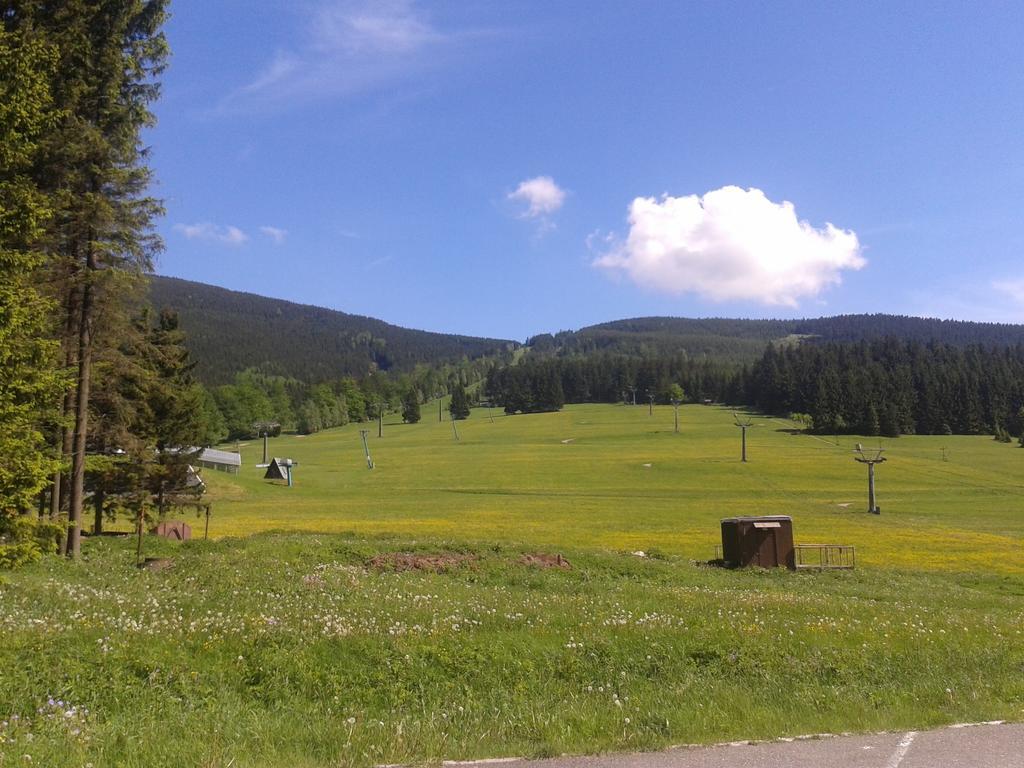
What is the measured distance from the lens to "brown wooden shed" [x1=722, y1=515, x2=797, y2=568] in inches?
1194

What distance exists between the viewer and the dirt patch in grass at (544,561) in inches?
981

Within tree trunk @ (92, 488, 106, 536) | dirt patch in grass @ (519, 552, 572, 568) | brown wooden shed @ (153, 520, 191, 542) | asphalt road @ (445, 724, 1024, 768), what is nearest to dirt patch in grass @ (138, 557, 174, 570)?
dirt patch in grass @ (519, 552, 572, 568)

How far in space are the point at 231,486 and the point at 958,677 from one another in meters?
70.9

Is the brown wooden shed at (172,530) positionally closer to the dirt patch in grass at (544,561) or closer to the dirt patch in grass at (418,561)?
the dirt patch in grass at (418,561)

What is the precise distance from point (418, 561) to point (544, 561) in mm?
4555

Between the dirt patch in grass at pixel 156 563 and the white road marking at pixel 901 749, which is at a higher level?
the white road marking at pixel 901 749

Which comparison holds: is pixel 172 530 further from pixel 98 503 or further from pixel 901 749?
pixel 901 749

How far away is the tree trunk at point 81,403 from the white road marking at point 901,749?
21258mm

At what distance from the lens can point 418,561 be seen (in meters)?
23.6

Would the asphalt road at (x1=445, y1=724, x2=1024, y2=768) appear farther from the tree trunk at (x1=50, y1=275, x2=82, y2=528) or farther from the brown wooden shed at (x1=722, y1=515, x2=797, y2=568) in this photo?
the brown wooden shed at (x1=722, y1=515, x2=797, y2=568)

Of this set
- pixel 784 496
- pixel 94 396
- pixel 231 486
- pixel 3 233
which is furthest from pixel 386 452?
pixel 3 233

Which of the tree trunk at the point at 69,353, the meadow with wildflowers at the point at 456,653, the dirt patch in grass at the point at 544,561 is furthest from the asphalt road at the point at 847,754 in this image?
the tree trunk at the point at 69,353

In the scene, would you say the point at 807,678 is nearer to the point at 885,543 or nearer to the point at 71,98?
the point at 71,98

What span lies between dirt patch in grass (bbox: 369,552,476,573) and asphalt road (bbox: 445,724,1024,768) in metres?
16.2
